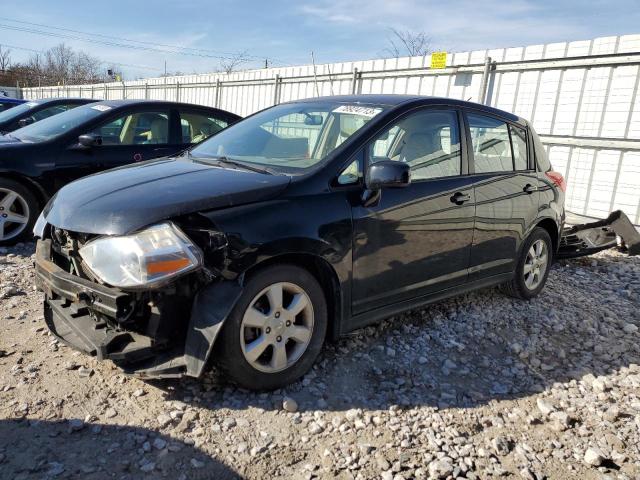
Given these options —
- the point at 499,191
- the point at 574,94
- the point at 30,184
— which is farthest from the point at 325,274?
the point at 574,94

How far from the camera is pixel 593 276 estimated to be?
5664mm

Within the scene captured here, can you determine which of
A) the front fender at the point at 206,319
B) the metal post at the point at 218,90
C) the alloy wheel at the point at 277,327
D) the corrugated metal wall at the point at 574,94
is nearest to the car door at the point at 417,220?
the alloy wheel at the point at 277,327

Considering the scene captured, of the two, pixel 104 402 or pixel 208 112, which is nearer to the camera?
pixel 104 402

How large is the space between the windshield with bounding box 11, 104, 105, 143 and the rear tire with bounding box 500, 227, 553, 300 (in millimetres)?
4885

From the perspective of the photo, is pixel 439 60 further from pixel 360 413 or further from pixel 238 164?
pixel 360 413

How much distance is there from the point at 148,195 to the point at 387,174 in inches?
53.7

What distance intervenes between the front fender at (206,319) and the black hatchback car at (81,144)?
12.1 ft

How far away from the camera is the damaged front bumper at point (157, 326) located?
2.58m

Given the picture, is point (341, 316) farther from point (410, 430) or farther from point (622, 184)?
point (622, 184)

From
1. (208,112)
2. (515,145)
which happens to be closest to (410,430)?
(515,145)

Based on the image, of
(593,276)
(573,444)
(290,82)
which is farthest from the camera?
(290,82)

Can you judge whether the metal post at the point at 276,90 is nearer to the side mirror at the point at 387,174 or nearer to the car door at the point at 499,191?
the car door at the point at 499,191

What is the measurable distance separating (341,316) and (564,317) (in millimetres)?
2356

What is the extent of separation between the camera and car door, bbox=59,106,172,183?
5.64 metres
